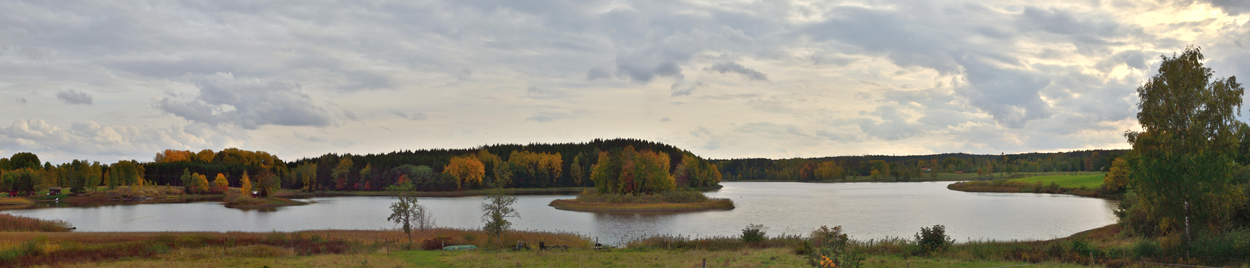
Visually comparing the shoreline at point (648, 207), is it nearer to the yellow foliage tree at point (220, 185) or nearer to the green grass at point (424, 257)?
the green grass at point (424, 257)

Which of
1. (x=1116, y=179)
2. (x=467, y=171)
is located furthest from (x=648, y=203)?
(x=467, y=171)

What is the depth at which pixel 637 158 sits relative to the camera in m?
101

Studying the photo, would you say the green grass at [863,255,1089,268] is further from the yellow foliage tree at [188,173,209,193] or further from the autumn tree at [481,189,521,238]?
the yellow foliage tree at [188,173,209,193]

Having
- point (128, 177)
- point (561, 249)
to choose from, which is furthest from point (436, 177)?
point (561, 249)

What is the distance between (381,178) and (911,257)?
171 m

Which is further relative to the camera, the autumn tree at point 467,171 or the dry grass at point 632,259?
the autumn tree at point 467,171

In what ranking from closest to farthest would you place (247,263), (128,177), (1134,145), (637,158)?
(247,263) < (1134,145) < (637,158) < (128,177)

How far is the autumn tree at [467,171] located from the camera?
17225 centimetres

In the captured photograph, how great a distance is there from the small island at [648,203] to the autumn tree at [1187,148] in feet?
192

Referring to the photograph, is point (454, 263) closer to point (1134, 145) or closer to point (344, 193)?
point (1134, 145)

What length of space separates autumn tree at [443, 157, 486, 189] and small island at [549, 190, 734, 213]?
77287 millimetres

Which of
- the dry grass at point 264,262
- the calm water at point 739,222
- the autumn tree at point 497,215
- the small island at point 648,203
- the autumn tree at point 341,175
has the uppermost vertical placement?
the autumn tree at point 341,175

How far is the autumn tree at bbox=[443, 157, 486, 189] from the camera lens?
172250 millimetres

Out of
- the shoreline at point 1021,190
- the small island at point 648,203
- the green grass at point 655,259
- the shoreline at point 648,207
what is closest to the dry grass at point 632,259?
the green grass at point 655,259
